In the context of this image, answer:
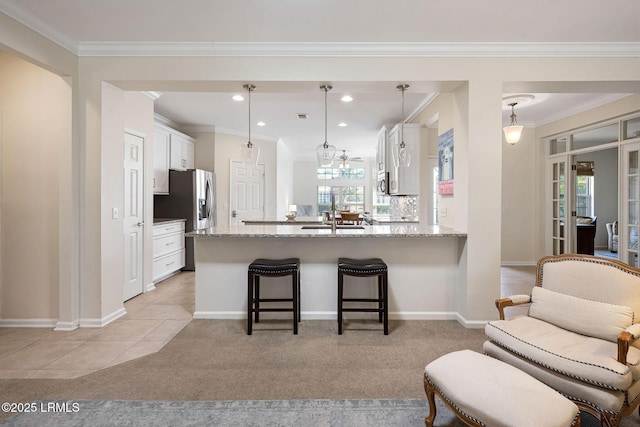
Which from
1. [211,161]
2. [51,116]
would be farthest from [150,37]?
[211,161]

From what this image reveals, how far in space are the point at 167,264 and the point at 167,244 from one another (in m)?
0.30

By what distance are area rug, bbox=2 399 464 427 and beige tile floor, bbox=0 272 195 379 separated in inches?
18.3

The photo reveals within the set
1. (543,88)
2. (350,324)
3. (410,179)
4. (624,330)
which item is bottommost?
(350,324)

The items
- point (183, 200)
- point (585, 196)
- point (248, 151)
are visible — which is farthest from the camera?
point (585, 196)

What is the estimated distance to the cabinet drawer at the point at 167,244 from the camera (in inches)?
184

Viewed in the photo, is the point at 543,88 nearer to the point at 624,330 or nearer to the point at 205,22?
the point at 624,330

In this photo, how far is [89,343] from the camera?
2.73 metres

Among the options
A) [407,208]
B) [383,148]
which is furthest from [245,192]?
[407,208]

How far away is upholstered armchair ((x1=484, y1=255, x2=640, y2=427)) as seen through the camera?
154 cm

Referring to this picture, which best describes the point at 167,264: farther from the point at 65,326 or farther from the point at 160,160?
the point at 65,326

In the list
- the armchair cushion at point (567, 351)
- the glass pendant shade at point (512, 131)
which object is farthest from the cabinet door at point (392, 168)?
the armchair cushion at point (567, 351)

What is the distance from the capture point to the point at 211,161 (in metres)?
6.36

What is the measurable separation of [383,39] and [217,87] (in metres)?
1.60

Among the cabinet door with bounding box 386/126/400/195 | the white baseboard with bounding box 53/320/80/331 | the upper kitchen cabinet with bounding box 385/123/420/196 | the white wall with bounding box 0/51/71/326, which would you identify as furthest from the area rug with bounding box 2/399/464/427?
the cabinet door with bounding box 386/126/400/195
